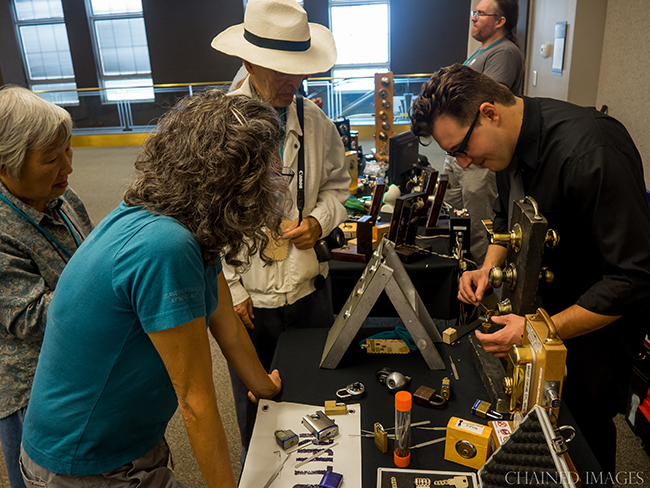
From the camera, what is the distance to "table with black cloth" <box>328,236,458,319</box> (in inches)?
93.2

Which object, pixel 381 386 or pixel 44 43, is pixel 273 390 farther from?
pixel 44 43

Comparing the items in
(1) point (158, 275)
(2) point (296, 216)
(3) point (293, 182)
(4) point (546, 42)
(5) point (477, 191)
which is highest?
(4) point (546, 42)

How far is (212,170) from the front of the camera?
90cm

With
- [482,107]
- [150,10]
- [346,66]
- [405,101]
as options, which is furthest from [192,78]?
[482,107]

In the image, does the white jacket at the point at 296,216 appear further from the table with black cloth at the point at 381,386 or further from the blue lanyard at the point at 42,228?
the blue lanyard at the point at 42,228

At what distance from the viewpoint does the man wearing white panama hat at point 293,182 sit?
1.68m

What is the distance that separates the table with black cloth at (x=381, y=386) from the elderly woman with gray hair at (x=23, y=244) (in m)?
0.68

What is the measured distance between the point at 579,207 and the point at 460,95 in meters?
0.46

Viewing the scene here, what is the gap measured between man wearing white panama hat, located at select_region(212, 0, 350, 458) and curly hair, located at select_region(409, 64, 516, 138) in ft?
1.32

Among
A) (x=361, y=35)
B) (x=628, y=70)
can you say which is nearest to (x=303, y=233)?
(x=628, y=70)

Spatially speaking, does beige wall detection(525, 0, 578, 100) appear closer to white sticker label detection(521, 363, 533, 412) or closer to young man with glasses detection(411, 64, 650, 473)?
young man with glasses detection(411, 64, 650, 473)

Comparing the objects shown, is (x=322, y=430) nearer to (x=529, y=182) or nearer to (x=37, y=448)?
(x=37, y=448)

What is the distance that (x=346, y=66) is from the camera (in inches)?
427

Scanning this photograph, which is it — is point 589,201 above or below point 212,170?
below
